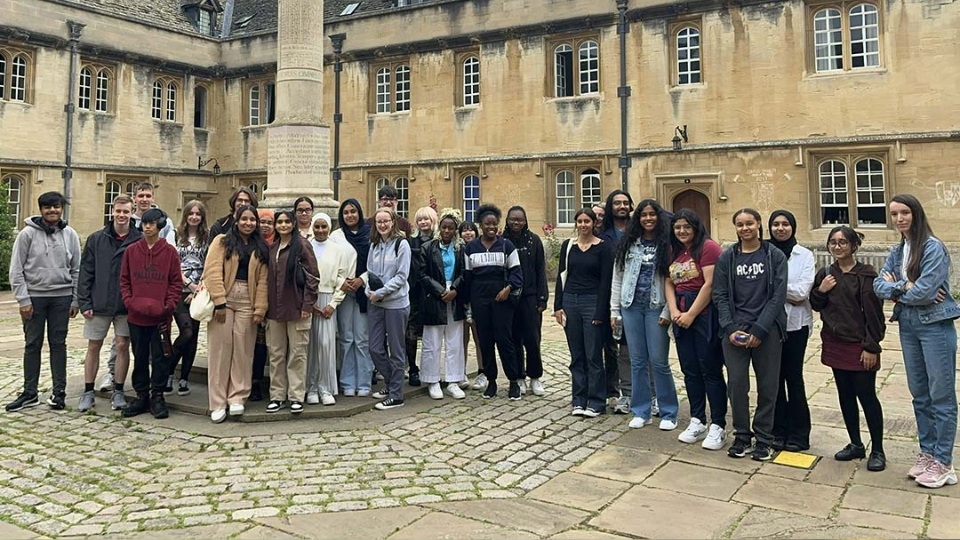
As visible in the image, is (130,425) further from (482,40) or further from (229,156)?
(229,156)

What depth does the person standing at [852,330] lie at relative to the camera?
178 inches

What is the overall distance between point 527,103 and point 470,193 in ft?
11.1

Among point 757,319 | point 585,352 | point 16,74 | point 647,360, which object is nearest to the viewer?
point 757,319

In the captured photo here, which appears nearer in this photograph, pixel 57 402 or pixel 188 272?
pixel 57 402

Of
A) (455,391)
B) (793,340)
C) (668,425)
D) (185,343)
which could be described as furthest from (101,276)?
(793,340)

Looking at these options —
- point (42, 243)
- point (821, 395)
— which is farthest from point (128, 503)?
point (821, 395)

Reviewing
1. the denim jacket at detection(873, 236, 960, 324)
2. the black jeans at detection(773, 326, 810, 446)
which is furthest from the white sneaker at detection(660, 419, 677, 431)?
the denim jacket at detection(873, 236, 960, 324)

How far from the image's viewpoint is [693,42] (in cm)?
1811

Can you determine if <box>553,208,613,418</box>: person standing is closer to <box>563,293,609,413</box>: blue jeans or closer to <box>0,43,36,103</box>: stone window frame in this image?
<box>563,293,609,413</box>: blue jeans

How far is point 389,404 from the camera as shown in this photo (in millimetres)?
6281

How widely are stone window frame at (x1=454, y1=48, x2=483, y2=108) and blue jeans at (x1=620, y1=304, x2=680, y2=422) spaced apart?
1640 centimetres

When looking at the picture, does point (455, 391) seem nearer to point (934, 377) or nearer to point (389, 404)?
point (389, 404)

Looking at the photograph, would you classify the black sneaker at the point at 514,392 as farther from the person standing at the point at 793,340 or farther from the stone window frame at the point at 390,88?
the stone window frame at the point at 390,88

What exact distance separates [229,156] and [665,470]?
2390cm
